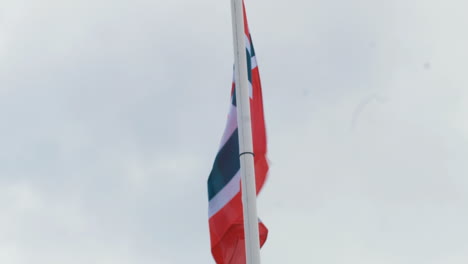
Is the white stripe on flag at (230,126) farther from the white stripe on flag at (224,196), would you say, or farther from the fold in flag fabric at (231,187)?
the white stripe on flag at (224,196)

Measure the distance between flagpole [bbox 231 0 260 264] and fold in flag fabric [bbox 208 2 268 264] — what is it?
80cm

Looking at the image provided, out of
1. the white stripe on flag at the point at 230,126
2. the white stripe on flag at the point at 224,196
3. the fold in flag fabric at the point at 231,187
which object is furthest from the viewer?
the white stripe on flag at the point at 230,126

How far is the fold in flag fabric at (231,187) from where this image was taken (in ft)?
41.4

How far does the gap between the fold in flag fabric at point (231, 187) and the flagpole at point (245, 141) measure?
0.80 meters

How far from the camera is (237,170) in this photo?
1323 centimetres

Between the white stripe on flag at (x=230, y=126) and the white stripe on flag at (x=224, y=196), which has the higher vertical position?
the white stripe on flag at (x=230, y=126)

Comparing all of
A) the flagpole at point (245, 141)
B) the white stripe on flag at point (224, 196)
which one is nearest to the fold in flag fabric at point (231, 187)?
the white stripe on flag at point (224, 196)

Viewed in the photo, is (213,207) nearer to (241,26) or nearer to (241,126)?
(241,126)

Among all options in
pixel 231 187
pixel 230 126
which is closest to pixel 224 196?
pixel 231 187

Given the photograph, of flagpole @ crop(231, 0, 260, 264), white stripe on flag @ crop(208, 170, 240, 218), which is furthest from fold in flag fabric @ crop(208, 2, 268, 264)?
flagpole @ crop(231, 0, 260, 264)

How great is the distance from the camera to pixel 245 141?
12148 millimetres

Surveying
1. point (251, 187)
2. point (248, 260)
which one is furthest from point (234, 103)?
point (248, 260)

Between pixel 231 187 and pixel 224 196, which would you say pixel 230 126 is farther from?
pixel 224 196

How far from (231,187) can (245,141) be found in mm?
1116
